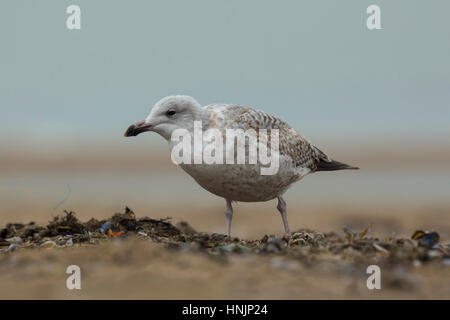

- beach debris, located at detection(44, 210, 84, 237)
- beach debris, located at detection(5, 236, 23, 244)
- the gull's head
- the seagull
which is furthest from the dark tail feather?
beach debris, located at detection(5, 236, 23, 244)

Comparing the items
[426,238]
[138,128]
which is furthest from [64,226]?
[426,238]

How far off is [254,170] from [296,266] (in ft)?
7.79

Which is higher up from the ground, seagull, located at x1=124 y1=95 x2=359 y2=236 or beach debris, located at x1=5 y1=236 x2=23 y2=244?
seagull, located at x1=124 y1=95 x2=359 y2=236

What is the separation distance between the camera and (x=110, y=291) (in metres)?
5.03

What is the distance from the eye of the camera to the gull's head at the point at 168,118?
7.77 m

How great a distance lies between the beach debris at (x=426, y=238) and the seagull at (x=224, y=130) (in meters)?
2.12

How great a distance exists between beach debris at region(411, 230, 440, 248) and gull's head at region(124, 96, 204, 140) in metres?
3.01

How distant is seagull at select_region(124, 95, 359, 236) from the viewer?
7789mm

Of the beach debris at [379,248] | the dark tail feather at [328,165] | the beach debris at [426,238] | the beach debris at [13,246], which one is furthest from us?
the dark tail feather at [328,165]

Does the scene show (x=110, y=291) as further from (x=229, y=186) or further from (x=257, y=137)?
(x=257, y=137)

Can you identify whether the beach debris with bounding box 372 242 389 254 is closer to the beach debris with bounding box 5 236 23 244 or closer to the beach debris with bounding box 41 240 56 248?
the beach debris with bounding box 41 240 56 248

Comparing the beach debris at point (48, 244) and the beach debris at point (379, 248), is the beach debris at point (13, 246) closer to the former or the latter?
the beach debris at point (48, 244)

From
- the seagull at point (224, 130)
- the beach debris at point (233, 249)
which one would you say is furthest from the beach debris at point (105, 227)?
the beach debris at point (233, 249)

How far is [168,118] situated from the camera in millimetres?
7805
